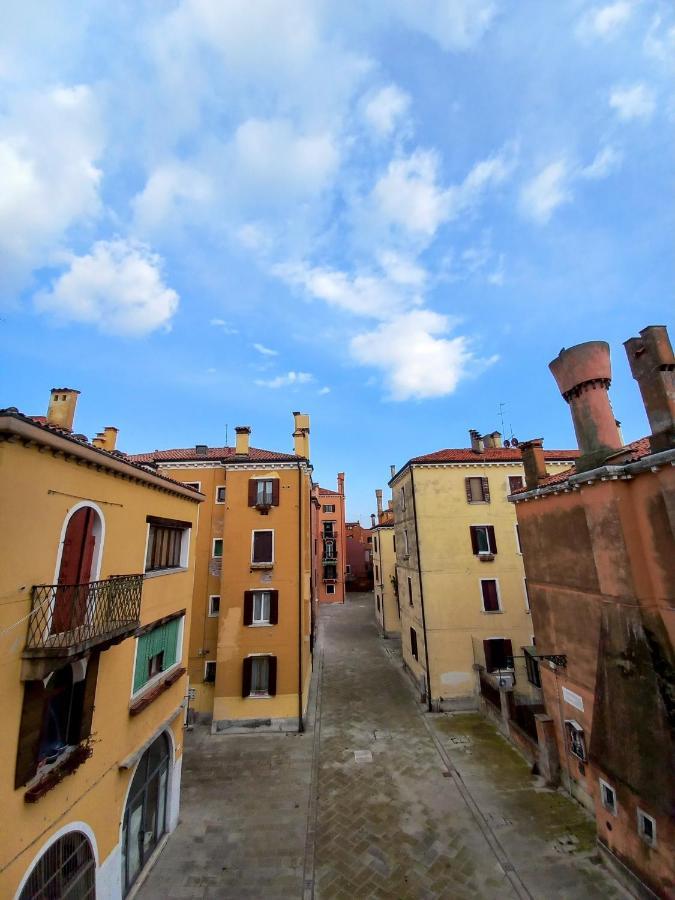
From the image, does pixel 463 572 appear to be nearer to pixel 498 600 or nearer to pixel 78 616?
pixel 498 600

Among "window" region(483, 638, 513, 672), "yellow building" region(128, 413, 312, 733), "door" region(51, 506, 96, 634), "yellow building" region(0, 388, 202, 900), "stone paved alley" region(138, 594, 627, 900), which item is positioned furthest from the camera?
"window" region(483, 638, 513, 672)

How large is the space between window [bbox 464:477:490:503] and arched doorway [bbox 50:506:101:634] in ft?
59.1

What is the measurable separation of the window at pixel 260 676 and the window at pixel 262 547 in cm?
420

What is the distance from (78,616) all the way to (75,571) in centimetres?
88

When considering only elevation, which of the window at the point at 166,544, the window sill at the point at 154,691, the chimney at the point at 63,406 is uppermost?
the chimney at the point at 63,406

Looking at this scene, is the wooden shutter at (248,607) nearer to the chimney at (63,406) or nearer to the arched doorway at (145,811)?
the arched doorway at (145,811)

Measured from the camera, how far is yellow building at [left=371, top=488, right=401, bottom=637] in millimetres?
32250

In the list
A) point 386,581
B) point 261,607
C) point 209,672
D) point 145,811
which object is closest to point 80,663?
point 145,811

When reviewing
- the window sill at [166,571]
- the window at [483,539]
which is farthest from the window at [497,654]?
the window sill at [166,571]

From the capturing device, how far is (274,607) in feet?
59.1

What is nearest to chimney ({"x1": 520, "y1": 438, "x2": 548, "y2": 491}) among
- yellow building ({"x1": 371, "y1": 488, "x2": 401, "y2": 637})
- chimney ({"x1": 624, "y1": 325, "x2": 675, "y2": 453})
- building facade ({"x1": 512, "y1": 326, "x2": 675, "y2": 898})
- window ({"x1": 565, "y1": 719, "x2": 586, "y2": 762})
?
building facade ({"x1": 512, "y1": 326, "x2": 675, "y2": 898})

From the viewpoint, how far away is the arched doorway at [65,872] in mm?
5968

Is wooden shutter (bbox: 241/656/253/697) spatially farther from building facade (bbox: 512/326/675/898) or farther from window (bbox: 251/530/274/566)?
building facade (bbox: 512/326/675/898)

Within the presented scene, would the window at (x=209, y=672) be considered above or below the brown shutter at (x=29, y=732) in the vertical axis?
below
